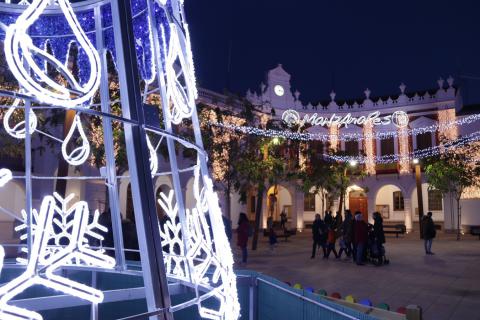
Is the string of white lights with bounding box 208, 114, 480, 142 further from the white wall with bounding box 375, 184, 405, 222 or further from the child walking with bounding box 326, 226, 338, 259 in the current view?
the child walking with bounding box 326, 226, 338, 259

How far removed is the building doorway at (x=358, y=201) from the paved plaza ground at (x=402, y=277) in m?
19.9

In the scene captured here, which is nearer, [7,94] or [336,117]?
[7,94]

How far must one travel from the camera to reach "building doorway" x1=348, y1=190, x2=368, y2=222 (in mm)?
38537

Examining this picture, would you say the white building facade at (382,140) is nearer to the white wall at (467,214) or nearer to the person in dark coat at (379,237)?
the white wall at (467,214)

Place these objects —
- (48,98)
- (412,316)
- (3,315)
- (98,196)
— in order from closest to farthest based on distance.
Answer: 1. (3,315)
2. (48,98)
3. (412,316)
4. (98,196)

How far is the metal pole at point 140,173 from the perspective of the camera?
2.72 metres

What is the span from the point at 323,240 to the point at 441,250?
21.4ft

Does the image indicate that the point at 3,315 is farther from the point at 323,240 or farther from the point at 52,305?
the point at 323,240

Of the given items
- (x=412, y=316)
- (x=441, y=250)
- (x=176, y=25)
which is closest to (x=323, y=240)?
(x=441, y=250)

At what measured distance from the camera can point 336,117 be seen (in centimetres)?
3625

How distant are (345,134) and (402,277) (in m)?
25.3

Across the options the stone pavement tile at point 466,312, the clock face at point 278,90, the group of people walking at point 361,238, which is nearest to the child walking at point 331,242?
the group of people walking at point 361,238

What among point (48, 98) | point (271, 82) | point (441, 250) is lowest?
point (441, 250)

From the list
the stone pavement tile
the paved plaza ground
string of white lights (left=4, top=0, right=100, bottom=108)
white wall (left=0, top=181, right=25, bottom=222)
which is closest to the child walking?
the paved plaza ground
